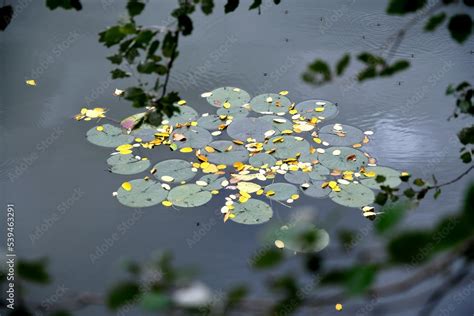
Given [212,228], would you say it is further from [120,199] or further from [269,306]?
[269,306]

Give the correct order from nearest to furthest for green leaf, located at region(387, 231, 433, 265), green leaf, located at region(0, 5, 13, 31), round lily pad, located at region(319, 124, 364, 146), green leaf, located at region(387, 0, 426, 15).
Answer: green leaf, located at region(387, 231, 433, 265) → green leaf, located at region(387, 0, 426, 15) → green leaf, located at region(0, 5, 13, 31) → round lily pad, located at region(319, 124, 364, 146)

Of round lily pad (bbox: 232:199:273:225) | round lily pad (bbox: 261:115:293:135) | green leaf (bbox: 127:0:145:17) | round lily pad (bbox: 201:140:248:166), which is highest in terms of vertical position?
green leaf (bbox: 127:0:145:17)

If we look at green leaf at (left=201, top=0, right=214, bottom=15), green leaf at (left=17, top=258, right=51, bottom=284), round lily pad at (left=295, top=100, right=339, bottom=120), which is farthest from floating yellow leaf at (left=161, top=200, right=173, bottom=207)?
green leaf at (left=17, top=258, right=51, bottom=284)

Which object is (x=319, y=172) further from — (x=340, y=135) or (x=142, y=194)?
(x=142, y=194)

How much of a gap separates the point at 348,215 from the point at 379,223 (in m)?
1.91

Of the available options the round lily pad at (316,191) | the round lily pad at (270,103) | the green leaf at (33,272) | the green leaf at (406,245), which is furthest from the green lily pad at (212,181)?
the green leaf at (406,245)

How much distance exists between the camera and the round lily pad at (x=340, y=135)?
2.68 m

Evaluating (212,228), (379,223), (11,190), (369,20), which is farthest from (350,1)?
(379,223)

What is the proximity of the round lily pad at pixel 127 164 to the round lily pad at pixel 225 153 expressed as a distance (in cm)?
28

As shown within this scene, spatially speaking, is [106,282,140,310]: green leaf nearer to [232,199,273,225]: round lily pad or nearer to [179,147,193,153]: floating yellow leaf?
[232,199,273,225]: round lily pad

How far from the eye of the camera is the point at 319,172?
2.49 metres

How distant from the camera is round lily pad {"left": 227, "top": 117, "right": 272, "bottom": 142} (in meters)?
2.71

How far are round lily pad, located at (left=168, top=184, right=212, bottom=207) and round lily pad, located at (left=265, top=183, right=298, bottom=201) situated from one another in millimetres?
263

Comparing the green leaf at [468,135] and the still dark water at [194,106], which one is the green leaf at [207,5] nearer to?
the green leaf at [468,135]
